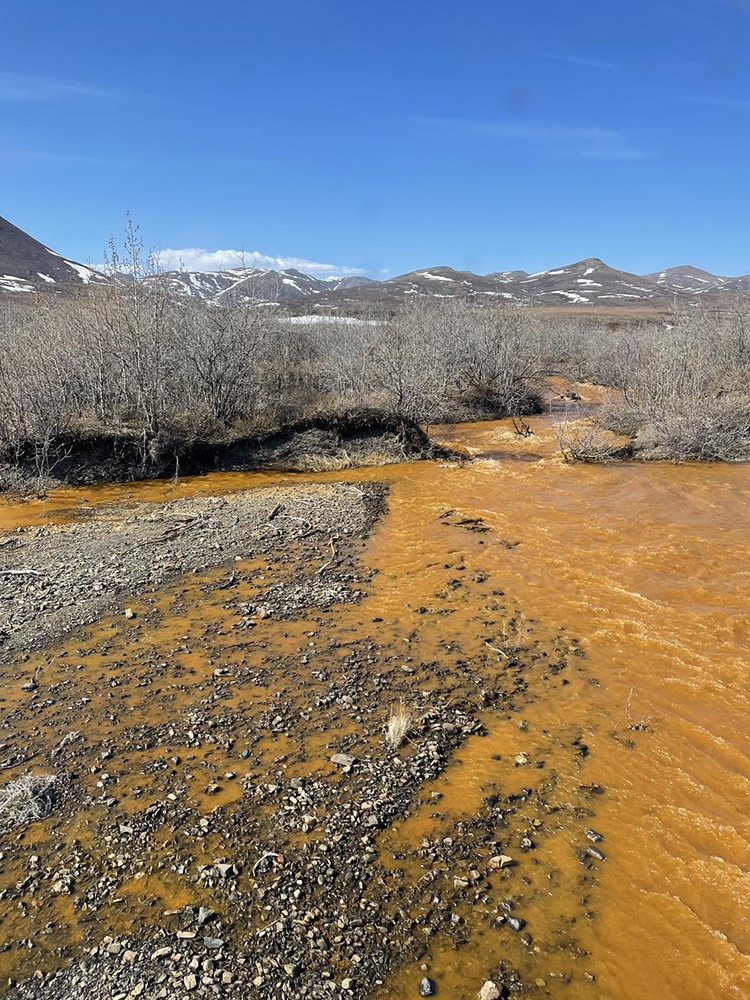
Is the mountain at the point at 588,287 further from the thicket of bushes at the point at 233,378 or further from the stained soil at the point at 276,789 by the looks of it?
the stained soil at the point at 276,789

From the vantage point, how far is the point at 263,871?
136 inches

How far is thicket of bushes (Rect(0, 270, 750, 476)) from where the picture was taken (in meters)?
13.4

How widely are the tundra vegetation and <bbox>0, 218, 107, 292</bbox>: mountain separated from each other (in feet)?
154

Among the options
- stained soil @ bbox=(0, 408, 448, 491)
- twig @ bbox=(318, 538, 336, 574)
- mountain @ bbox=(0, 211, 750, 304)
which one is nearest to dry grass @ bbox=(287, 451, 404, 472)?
stained soil @ bbox=(0, 408, 448, 491)

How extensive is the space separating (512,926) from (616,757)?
178cm

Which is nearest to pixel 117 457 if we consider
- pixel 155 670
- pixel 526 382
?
pixel 155 670

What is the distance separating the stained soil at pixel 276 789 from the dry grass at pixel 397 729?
0.06 metres

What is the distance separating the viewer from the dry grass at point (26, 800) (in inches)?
150

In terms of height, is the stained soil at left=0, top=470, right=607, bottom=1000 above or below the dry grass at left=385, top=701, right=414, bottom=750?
below

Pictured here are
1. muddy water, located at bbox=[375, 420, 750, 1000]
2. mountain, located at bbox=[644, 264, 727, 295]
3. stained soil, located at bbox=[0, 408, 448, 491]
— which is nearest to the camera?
muddy water, located at bbox=[375, 420, 750, 1000]

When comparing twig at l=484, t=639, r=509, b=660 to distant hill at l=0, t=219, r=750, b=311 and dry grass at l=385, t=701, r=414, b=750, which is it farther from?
distant hill at l=0, t=219, r=750, b=311

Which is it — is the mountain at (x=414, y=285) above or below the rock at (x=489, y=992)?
above

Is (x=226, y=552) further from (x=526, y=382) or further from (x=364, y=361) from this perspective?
(x=526, y=382)

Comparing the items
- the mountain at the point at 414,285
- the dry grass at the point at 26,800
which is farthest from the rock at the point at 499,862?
the mountain at the point at 414,285
